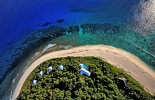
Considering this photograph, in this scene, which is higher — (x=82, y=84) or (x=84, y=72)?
(x=84, y=72)

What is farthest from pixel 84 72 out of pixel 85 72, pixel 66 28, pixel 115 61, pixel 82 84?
pixel 66 28

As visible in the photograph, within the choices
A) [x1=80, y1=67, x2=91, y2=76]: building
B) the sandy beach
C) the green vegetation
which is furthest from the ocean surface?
[x1=80, y1=67, x2=91, y2=76]: building

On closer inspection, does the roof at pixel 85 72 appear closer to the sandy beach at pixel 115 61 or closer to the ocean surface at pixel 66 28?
the sandy beach at pixel 115 61

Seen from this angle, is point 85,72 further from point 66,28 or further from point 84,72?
point 66,28

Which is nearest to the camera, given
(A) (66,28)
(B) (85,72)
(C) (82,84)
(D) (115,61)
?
(C) (82,84)

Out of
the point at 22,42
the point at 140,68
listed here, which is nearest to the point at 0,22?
the point at 22,42

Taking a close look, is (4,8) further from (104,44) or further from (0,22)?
(104,44)
